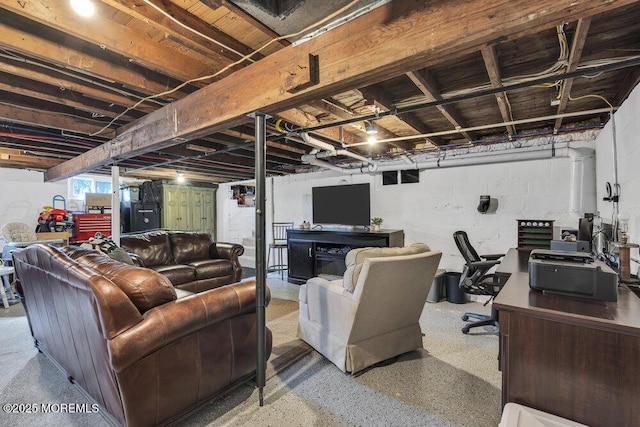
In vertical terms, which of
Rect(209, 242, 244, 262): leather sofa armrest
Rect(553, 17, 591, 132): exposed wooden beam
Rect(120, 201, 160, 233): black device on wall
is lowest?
Rect(209, 242, 244, 262): leather sofa armrest

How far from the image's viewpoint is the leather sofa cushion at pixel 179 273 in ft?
12.5

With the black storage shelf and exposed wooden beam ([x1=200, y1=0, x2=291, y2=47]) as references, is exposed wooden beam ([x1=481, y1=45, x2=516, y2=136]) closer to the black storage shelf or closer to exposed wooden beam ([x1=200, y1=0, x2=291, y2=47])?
exposed wooden beam ([x1=200, y1=0, x2=291, y2=47])

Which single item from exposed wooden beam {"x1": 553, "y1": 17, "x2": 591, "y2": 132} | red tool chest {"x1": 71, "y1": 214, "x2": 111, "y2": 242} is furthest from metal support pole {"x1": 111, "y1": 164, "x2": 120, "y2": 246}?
exposed wooden beam {"x1": 553, "y1": 17, "x2": 591, "y2": 132}

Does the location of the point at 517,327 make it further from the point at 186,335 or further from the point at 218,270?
the point at 218,270

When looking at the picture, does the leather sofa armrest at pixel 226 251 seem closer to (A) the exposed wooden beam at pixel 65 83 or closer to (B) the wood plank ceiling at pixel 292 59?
(B) the wood plank ceiling at pixel 292 59

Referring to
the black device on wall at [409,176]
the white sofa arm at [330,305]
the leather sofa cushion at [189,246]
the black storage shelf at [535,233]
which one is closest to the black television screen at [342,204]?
the black device on wall at [409,176]

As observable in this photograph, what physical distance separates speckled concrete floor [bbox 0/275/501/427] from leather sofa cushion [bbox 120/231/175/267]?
5.16 feet

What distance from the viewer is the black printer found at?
132 cm

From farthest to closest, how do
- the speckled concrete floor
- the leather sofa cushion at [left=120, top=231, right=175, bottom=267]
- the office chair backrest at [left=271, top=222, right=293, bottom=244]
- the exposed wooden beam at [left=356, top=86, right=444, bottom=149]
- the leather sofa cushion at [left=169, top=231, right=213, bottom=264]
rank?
the office chair backrest at [left=271, top=222, right=293, bottom=244] < the leather sofa cushion at [left=169, top=231, right=213, bottom=264] < the leather sofa cushion at [left=120, top=231, right=175, bottom=267] < the exposed wooden beam at [left=356, top=86, right=444, bottom=149] < the speckled concrete floor

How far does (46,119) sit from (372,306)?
3543 mm

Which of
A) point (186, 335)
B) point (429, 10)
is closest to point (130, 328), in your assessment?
point (186, 335)

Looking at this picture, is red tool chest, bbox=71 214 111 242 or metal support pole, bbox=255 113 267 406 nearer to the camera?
metal support pole, bbox=255 113 267 406

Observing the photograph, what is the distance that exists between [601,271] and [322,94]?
1.65 m

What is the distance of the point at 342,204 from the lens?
5125 millimetres
